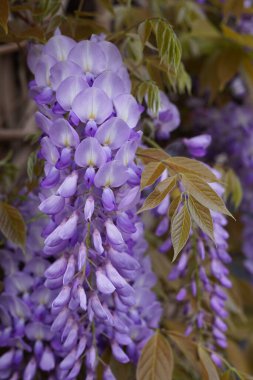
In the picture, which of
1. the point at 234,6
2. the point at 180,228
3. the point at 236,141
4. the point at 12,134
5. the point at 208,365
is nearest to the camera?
the point at 180,228

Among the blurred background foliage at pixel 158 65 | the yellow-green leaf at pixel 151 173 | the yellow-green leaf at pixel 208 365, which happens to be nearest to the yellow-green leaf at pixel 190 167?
the yellow-green leaf at pixel 151 173

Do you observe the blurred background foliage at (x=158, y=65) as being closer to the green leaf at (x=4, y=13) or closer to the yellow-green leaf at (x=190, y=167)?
the green leaf at (x=4, y=13)

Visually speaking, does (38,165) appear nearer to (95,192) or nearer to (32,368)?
(95,192)

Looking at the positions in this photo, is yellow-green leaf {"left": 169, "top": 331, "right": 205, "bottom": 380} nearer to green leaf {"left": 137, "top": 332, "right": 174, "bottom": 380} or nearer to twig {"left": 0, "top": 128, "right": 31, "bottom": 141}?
green leaf {"left": 137, "top": 332, "right": 174, "bottom": 380}

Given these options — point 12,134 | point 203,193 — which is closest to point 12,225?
point 203,193

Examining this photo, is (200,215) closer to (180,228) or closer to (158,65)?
(180,228)

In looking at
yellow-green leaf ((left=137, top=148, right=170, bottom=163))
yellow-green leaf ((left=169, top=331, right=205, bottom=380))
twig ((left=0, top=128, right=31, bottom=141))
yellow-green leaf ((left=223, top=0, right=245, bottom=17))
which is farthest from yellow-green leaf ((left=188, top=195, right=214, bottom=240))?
twig ((left=0, top=128, right=31, bottom=141))

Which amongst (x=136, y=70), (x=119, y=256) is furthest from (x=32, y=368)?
(x=136, y=70)
